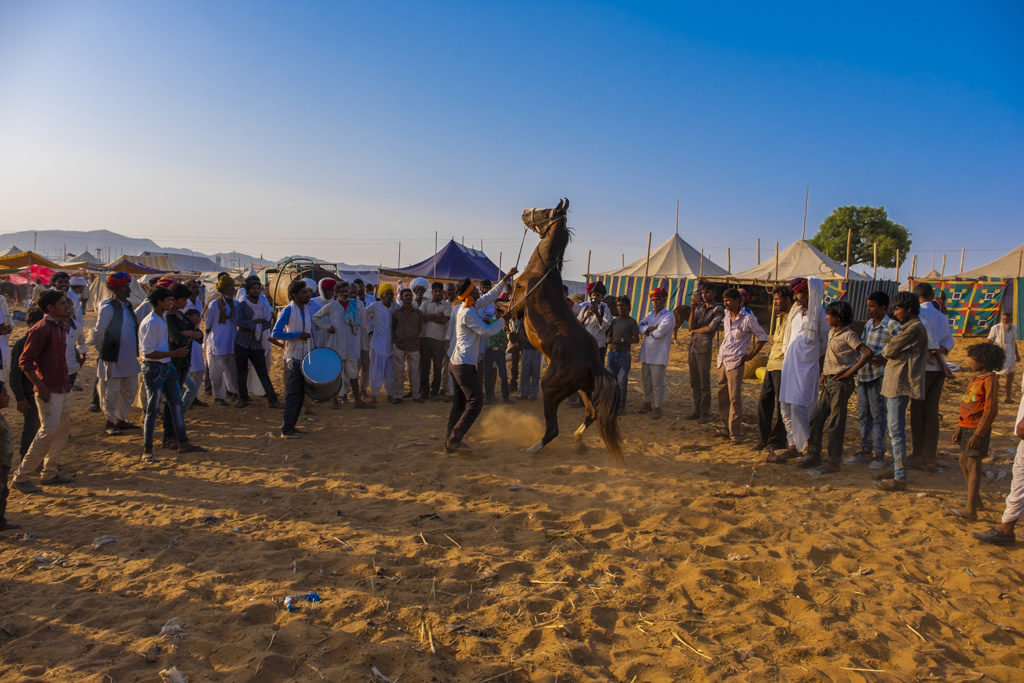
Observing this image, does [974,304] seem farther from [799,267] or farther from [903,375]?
[903,375]

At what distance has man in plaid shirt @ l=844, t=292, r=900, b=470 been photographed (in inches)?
251

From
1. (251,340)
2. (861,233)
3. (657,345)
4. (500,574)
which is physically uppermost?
(861,233)

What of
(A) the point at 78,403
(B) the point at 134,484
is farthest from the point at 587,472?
(A) the point at 78,403

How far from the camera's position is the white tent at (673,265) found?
24516 mm

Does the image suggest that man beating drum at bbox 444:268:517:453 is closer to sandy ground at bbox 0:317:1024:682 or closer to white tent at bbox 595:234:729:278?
sandy ground at bbox 0:317:1024:682

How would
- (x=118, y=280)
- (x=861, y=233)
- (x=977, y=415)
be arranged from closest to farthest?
1. (x=977, y=415)
2. (x=118, y=280)
3. (x=861, y=233)

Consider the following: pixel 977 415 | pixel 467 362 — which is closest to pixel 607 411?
pixel 467 362

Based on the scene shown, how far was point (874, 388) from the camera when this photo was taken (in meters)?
6.62

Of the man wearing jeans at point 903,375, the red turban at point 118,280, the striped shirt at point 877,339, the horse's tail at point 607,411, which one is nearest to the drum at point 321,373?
the red turban at point 118,280

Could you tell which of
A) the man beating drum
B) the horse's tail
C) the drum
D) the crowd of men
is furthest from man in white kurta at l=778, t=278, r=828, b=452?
the drum

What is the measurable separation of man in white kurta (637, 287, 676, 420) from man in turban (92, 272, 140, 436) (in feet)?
23.0

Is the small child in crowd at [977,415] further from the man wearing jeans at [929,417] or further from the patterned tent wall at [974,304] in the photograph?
the patterned tent wall at [974,304]

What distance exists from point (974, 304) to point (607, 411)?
22913 mm

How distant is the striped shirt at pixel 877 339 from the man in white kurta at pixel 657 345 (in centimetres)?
297
